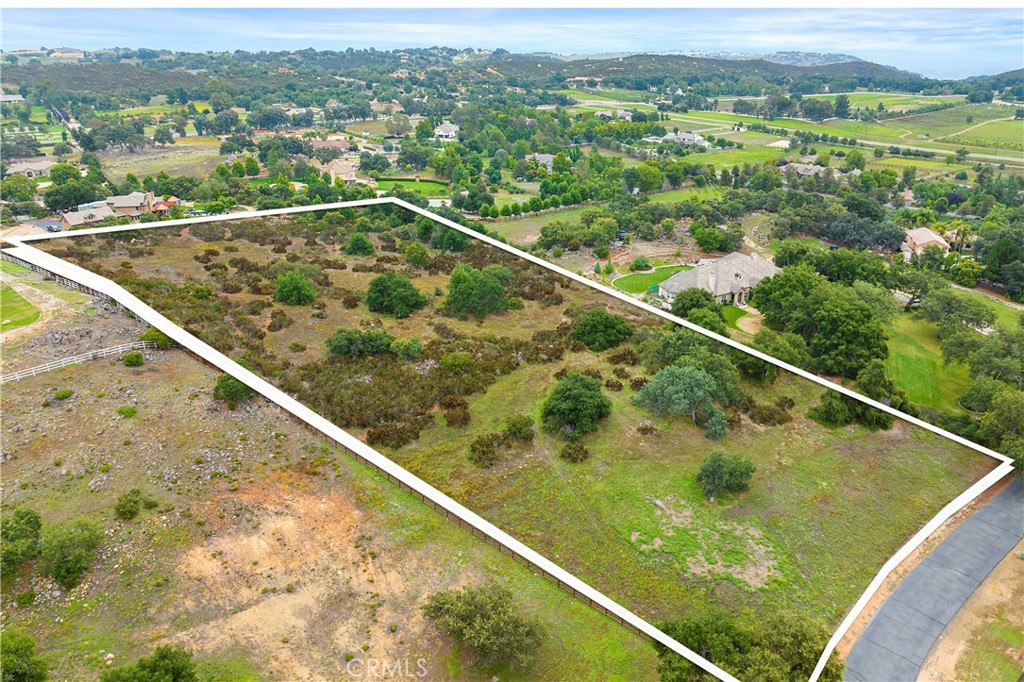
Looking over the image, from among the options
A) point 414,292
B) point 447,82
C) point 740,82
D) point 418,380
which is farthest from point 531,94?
point 418,380

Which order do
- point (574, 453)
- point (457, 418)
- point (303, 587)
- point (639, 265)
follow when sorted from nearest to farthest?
1. point (303, 587)
2. point (574, 453)
3. point (457, 418)
4. point (639, 265)

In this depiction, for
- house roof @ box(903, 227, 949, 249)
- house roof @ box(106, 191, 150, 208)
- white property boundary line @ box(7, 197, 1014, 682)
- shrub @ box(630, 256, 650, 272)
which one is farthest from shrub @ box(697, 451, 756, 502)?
house roof @ box(106, 191, 150, 208)

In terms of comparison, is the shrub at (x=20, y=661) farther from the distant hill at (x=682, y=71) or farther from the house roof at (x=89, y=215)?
the distant hill at (x=682, y=71)

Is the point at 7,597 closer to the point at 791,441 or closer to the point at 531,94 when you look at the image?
the point at 791,441

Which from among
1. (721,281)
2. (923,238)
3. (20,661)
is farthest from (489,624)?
(923,238)

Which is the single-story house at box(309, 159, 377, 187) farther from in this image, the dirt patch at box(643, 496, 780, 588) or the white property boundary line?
the dirt patch at box(643, 496, 780, 588)

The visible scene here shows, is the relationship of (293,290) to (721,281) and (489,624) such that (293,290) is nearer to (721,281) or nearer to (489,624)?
(489,624)
